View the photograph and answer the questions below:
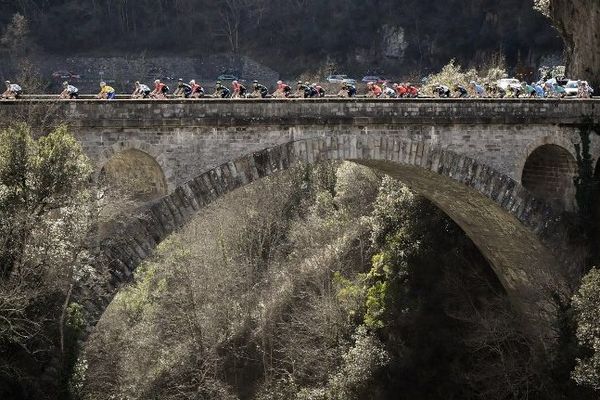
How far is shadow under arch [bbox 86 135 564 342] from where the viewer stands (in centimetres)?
2227

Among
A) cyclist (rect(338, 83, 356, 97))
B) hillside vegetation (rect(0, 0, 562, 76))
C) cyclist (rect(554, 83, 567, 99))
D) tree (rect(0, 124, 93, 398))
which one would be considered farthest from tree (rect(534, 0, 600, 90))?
hillside vegetation (rect(0, 0, 562, 76))

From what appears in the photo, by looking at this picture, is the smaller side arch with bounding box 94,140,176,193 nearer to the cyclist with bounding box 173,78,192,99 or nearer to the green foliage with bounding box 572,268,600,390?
the cyclist with bounding box 173,78,192,99

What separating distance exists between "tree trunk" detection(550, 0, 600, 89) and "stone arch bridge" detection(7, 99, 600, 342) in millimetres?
4986

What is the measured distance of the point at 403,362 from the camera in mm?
29922

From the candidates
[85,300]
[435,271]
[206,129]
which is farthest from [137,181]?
[435,271]

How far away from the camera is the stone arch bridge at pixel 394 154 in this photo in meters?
22.2

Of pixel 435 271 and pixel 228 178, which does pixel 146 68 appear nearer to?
pixel 435 271

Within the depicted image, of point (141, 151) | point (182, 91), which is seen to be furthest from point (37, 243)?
point (182, 91)

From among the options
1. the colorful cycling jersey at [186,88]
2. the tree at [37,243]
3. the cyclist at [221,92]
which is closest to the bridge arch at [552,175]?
the cyclist at [221,92]

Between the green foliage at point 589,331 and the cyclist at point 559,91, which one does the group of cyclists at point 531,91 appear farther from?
the green foliage at point 589,331

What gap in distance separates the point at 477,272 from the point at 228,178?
12.4 m

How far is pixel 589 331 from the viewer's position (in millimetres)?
21719

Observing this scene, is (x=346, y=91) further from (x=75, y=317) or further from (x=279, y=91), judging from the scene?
(x=75, y=317)

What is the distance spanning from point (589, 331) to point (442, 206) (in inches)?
381
